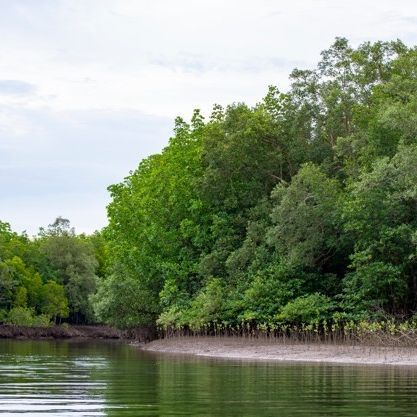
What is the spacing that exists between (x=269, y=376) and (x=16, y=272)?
90.2 metres

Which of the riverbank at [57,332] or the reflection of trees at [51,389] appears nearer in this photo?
the reflection of trees at [51,389]

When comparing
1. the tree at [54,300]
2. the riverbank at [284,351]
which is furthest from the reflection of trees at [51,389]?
the tree at [54,300]

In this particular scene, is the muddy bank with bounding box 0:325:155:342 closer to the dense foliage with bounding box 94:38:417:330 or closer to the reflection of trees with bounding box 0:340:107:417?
the dense foliage with bounding box 94:38:417:330

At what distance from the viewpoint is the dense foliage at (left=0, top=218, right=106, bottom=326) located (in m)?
119

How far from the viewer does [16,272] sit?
122m

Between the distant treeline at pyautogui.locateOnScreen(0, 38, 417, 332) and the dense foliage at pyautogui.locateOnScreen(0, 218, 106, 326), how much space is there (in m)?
37.3

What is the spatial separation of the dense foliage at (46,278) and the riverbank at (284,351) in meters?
49.0

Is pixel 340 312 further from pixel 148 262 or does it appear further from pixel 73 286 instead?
pixel 73 286

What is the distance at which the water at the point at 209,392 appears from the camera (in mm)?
22625

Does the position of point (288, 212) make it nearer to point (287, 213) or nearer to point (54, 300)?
point (287, 213)

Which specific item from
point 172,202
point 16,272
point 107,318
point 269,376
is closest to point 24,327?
point 16,272

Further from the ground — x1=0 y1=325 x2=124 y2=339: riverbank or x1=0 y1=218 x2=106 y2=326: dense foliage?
x1=0 y1=218 x2=106 y2=326: dense foliage

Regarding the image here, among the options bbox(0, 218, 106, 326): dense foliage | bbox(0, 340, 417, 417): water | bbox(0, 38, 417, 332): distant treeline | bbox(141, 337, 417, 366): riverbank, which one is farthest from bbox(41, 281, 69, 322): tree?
bbox(0, 340, 417, 417): water

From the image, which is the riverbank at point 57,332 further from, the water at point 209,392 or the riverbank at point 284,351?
the water at point 209,392
